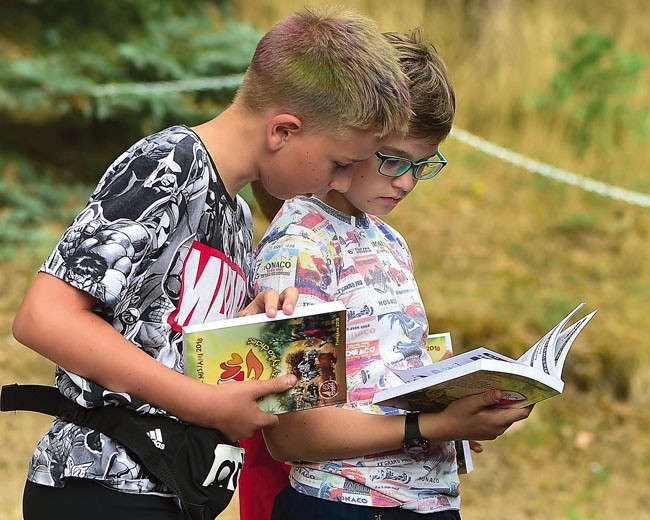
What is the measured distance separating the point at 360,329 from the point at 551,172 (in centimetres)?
517

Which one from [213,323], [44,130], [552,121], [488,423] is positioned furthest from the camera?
[552,121]

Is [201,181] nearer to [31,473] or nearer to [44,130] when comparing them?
[31,473]

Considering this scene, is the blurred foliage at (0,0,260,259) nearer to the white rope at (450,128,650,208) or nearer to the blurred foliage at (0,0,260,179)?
the blurred foliage at (0,0,260,179)

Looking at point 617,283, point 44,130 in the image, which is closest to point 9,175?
point 44,130

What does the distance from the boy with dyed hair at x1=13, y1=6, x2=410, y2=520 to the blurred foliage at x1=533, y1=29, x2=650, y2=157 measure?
577cm

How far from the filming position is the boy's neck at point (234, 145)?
1833mm

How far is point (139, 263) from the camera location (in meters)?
1.69

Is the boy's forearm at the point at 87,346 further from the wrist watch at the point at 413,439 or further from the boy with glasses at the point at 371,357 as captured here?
the wrist watch at the point at 413,439

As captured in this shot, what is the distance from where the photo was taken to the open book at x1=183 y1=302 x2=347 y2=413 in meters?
1.72

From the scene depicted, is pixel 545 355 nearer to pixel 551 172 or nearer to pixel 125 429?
pixel 125 429

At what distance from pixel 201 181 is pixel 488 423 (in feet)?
2.48

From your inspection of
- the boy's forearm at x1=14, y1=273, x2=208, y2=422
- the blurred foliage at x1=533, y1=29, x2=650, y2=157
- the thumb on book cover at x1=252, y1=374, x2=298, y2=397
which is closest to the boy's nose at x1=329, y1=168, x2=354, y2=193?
the thumb on book cover at x1=252, y1=374, x2=298, y2=397

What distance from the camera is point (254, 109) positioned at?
1875 millimetres

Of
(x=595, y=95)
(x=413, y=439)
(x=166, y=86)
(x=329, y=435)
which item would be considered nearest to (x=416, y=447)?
(x=413, y=439)
